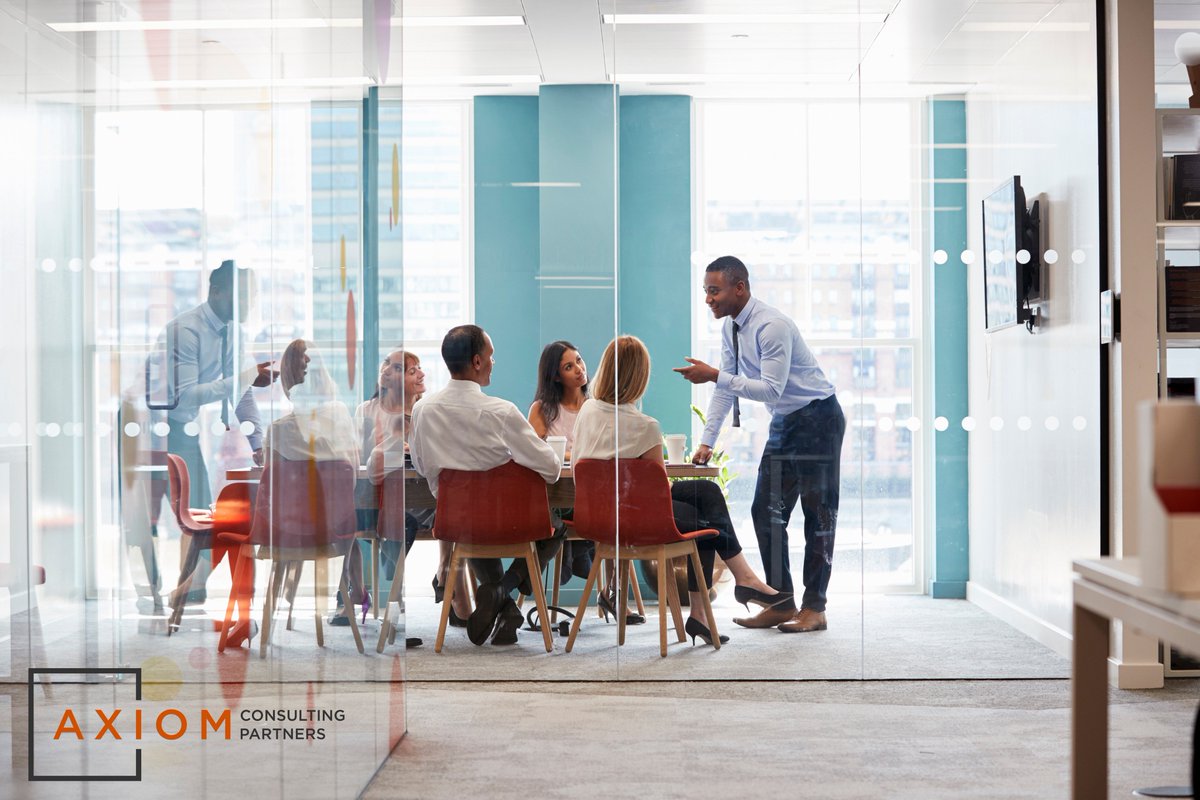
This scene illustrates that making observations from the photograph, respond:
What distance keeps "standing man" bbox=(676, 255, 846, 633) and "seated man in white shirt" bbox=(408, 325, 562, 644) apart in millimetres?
702

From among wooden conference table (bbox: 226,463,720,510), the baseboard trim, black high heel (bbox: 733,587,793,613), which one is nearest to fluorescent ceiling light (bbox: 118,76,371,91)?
wooden conference table (bbox: 226,463,720,510)

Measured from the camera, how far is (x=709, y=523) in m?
4.48

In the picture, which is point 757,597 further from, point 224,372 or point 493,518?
point 224,372

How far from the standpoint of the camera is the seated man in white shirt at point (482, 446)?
4465 mm

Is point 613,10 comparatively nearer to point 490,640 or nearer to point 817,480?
point 817,480

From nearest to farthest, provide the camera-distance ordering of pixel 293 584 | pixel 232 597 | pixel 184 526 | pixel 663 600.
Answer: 1. pixel 184 526
2. pixel 232 597
3. pixel 293 584
4. pixel 663 600

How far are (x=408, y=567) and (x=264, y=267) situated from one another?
2.48 meters

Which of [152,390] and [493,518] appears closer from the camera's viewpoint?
[152,390]

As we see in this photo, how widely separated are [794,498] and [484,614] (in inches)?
54.0

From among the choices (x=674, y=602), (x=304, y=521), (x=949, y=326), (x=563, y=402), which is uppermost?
(x=949, y=326)

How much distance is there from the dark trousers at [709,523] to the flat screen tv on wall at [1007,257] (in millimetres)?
1345

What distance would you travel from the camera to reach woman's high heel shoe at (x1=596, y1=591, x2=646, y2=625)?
176 inches

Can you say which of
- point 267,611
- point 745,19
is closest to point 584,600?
point 267,611

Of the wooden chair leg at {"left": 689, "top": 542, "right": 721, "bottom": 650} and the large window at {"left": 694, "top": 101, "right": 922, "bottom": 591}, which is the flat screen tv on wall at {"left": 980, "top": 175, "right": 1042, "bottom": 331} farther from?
the wooden chair leg at {"left": 689, "top": 542, "right": 721, "bottom": 650}
